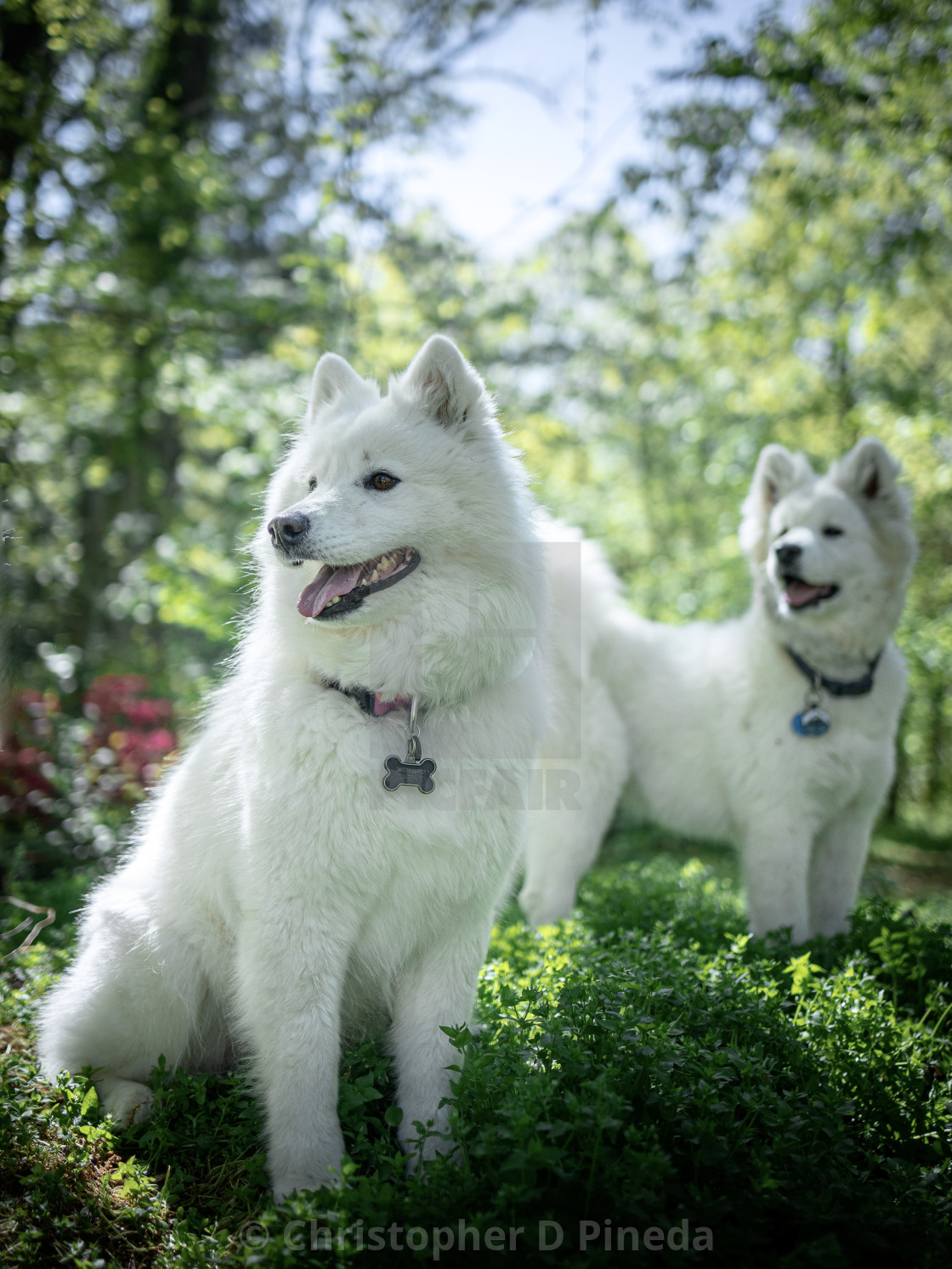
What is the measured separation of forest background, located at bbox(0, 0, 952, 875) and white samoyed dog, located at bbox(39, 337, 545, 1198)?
148cm

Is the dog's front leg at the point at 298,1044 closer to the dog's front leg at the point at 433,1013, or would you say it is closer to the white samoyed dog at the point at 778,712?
the dog's front leg at the point at 433,1013

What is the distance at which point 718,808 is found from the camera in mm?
4609

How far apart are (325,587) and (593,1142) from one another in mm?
1695

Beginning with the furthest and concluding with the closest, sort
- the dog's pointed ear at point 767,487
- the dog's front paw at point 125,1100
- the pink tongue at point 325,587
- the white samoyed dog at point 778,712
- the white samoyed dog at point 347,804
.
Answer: the dog's pointed ear at point 767,487
the white samoyed dog at point 778,712
the dog's front paw at point 125,1100
the pink tongue at point 325,587
the white samoyed dog at point 347,804

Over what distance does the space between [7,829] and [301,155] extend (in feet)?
28.9

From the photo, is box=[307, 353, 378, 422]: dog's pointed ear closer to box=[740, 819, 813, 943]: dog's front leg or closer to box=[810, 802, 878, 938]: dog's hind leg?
box=[740, 819, 813, 943]: dog's front leg

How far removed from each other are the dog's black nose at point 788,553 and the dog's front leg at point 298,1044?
3074mm

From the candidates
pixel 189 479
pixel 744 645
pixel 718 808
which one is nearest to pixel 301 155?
pixel 189 479

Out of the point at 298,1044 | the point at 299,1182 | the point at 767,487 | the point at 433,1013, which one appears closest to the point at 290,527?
the point at 298,1044

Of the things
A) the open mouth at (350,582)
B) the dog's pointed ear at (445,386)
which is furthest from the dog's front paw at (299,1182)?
the dog's pointed ear at (445,386)

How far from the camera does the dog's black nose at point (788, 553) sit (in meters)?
4.14

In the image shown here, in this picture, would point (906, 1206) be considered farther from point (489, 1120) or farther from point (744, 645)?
point (744, 645)

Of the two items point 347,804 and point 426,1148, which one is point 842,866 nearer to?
point 426,1148

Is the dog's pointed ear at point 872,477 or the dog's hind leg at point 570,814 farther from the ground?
the dog's pointed ear at point 872,477
